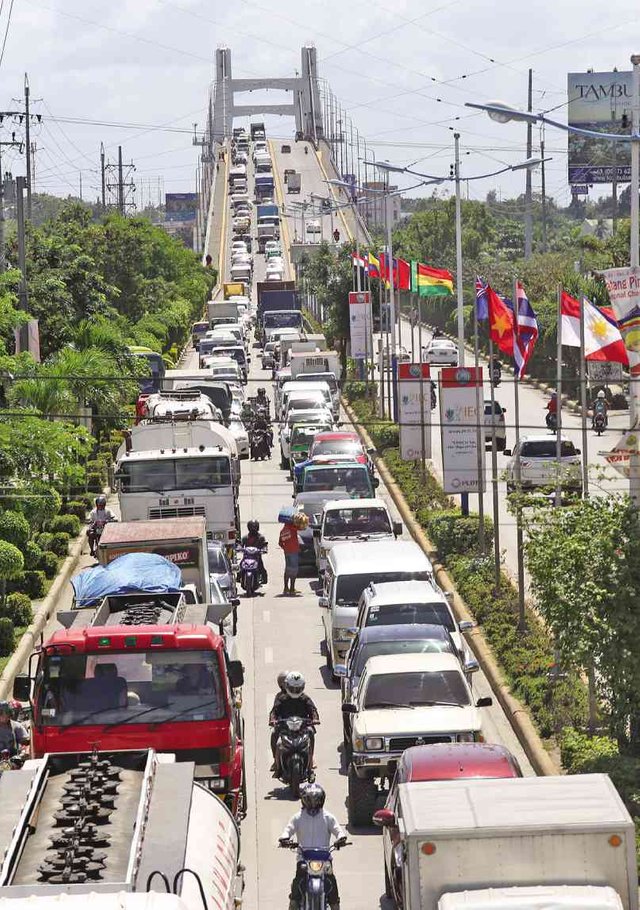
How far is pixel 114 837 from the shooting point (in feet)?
35.2

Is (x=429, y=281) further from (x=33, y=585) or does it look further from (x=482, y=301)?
(x=33, y=585)

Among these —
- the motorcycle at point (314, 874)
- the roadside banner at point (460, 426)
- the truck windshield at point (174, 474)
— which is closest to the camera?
the motorcycle at point (314, 874)

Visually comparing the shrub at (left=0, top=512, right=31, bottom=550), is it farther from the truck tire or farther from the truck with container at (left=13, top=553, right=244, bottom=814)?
the truck with container at (left=13, top=553, right=244, bottom=814)

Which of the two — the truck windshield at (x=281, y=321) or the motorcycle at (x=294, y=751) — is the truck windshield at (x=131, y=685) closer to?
the motorcycle at (x=294, y=751)

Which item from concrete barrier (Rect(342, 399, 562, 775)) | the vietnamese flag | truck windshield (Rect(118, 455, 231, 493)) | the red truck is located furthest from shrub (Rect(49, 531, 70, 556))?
the red truck

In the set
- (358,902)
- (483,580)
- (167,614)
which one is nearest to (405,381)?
(483,580)

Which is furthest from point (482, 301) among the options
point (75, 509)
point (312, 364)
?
point (312, 364)

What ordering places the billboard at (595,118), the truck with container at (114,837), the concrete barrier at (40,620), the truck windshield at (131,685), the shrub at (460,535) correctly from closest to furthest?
the truck with container at (114,837) → the truck windshield at (131,685) → the concrete barrier at (40,620) → the shrub at (460,535) → the billboard at (595,118)

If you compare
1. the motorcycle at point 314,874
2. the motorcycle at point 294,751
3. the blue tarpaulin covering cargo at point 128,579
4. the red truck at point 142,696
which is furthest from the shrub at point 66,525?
the motorcycle at point 314,874

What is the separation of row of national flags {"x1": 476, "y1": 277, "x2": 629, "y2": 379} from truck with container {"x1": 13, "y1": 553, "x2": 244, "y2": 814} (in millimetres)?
9803

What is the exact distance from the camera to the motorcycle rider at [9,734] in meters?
18.1

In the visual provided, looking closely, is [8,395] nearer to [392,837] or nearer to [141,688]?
[141,688]

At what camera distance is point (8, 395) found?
3350 cm

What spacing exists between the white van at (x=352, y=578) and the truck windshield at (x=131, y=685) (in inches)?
307
